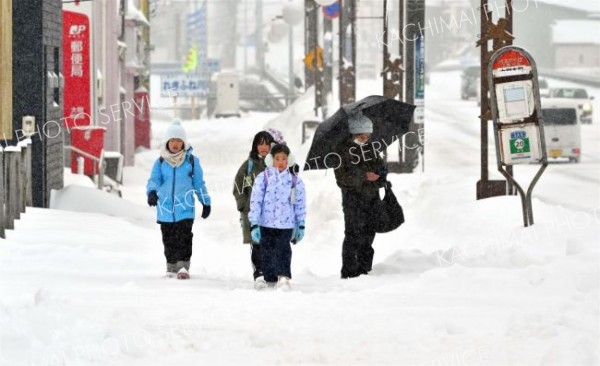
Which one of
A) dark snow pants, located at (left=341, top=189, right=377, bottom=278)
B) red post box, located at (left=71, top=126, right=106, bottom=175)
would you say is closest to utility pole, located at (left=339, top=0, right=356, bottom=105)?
red post box, located at (left=71, top=126, right=106, bottom=175)

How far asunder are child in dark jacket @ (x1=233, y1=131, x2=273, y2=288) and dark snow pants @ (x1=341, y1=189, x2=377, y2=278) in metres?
0.84

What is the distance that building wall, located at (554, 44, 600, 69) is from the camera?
93.6 meters

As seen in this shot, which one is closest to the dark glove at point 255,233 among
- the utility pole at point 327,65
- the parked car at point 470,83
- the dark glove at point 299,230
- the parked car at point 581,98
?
the dark glove at point 299,230

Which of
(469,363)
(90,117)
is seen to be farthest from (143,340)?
(90,117)

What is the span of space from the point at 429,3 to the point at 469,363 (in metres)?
130

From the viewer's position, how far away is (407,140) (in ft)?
79.3

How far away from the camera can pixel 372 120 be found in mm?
12430

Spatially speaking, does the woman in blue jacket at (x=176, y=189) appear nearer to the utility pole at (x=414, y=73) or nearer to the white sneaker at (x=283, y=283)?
the white sneaker at (x=283, y=283)

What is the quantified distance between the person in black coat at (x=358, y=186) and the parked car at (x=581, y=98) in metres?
41.7

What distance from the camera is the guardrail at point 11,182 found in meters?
13.4

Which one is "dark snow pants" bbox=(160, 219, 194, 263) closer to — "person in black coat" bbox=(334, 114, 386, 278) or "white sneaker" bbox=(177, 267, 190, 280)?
"white sneaker" bbox=(177, 267, 190, 280)

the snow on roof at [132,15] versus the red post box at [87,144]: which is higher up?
the snow on roof at [132,15]

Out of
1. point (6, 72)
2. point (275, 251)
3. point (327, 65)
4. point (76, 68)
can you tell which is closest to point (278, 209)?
point (275, 251)

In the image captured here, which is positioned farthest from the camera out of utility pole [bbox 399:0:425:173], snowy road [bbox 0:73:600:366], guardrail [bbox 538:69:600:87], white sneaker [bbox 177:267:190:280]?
guardrail [bbox 538:69:600:87]
